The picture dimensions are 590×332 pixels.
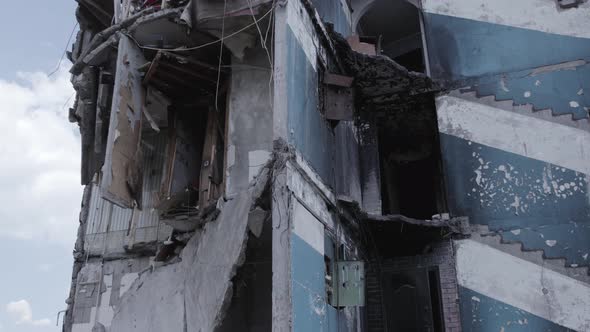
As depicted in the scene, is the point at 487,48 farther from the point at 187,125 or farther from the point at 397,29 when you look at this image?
the point at 187,125

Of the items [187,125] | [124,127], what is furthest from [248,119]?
[187,125]

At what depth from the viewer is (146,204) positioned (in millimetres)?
11430

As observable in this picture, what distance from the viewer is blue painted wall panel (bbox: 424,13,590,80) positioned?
10.6 m

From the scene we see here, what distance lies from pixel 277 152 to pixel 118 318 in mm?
3430

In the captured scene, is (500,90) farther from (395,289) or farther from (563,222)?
(395,289)

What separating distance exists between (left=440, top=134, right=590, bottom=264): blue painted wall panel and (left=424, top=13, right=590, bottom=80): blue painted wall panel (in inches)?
63.7

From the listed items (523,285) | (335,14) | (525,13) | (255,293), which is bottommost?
(255,293)

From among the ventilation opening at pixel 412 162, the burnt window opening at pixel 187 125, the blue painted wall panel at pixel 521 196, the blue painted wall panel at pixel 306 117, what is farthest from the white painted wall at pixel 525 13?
the burnt window opening at pixel 187 125

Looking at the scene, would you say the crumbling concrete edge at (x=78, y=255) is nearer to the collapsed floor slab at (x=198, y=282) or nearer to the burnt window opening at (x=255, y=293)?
the collapsed floor slab at (x=198, y=282)

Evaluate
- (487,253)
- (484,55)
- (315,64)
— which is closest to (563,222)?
(487,253)

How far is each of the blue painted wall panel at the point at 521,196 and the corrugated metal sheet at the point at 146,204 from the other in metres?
5.74

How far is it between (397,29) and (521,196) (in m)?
6.13

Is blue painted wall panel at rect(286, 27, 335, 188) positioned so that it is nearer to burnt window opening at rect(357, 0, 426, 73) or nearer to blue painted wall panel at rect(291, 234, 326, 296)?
blue painted wall panel at rect(291, 234, 326, 296)

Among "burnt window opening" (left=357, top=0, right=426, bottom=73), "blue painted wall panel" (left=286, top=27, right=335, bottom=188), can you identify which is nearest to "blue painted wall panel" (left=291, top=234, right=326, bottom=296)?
"blue painted wall panel" (left=286, top=27, right=335, bottom=188)
